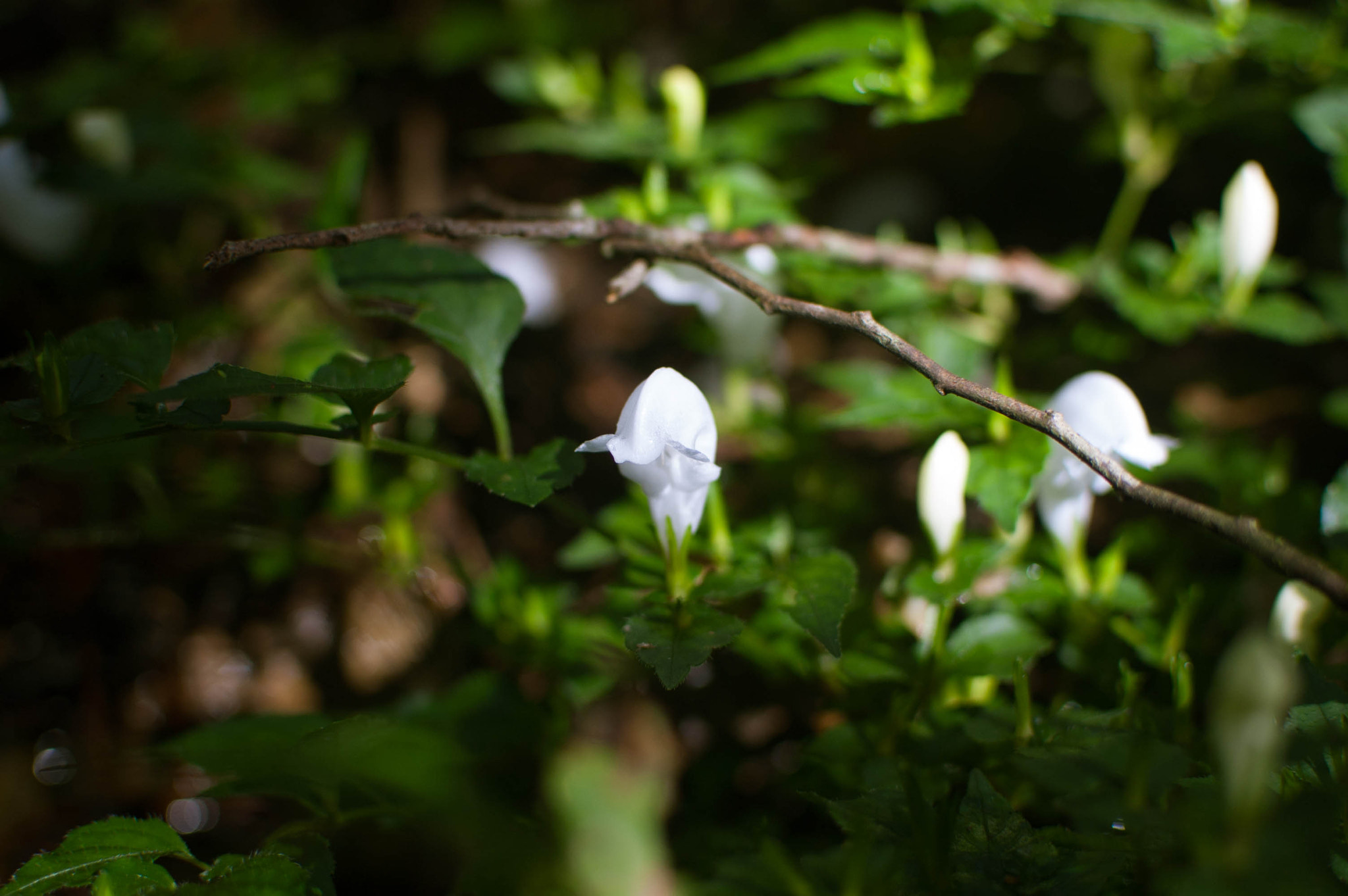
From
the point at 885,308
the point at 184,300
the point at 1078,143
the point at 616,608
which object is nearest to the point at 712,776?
the point at 616,608

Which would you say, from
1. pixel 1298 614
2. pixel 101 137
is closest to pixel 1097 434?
pixel 1298 614

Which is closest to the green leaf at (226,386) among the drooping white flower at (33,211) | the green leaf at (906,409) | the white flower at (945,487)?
the green leaf at (906,409)

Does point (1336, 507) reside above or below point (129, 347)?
below

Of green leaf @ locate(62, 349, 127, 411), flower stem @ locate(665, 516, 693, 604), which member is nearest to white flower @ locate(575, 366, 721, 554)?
flower stem @ locate(665, 516, 693, 604)

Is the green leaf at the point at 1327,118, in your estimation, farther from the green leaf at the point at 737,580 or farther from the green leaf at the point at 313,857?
the green leaf at the point at 313,857

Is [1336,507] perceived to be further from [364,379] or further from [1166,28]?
[364,379]
